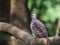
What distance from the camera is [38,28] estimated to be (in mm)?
3490

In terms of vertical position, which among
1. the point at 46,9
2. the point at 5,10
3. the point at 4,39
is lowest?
the point at 4,39

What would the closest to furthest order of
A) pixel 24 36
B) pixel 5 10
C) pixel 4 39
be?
pixel 24 36 → pixel 4 39 → pixel 5 10

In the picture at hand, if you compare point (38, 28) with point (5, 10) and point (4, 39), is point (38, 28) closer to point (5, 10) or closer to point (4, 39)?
point (4, 39)

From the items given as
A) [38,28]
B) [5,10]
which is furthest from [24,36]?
[5,10]

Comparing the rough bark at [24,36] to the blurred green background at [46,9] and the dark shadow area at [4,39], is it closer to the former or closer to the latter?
the dark shadow area at [4,39]

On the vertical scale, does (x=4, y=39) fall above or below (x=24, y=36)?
below

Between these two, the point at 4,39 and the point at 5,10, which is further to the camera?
the point at 5,10

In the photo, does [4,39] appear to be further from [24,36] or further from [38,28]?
[24,36]

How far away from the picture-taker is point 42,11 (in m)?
3.10

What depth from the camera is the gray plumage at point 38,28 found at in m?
3.29

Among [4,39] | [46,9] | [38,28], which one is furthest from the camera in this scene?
[38,28]

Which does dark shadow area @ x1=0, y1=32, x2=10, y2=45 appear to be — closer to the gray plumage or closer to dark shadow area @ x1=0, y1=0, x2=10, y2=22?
the gray plumage

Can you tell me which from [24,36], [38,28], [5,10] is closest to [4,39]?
[38,28]

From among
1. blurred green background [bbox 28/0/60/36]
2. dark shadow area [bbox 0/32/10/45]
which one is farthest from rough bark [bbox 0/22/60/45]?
blurred green background [bbox 28/0/60/36]
